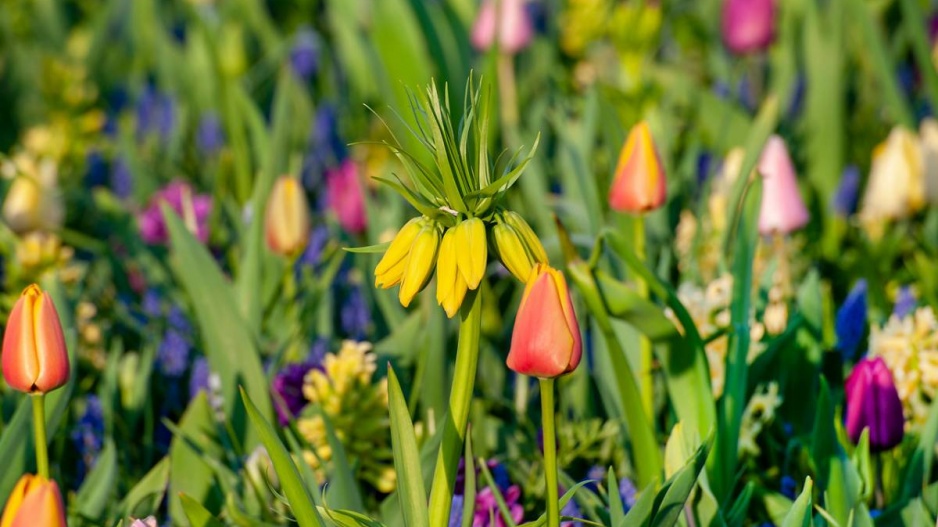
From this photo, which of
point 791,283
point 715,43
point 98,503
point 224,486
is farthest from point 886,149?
point 98,503

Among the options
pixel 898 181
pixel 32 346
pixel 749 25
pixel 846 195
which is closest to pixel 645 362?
pixel 32 346

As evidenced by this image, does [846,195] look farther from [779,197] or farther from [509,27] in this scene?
[509,27]

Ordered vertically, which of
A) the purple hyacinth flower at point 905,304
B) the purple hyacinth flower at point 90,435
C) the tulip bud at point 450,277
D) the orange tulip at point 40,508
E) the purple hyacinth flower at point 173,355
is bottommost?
the purple hyacinth flower at point 90,435

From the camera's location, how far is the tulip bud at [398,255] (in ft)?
2.39

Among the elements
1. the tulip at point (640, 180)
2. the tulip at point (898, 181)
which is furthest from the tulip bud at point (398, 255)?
the tulip at point (898, 181)

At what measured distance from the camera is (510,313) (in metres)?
1.57

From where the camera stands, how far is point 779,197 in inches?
60.5

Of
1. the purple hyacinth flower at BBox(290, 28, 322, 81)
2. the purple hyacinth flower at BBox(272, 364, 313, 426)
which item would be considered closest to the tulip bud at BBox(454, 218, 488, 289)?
the purple hyacinth flower at BBox(272, 364, 313, 426)

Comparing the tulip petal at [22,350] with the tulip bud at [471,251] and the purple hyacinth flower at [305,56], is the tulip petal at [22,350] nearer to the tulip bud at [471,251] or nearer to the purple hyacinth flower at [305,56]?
the tulip bud at [471,251]

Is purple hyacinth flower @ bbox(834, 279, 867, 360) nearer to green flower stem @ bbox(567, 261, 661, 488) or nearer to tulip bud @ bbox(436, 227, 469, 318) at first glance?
green flower stem @ bbox(567, 261, 661, 488)

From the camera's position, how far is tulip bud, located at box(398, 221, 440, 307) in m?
0.71

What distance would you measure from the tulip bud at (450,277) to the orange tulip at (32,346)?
0.96ft

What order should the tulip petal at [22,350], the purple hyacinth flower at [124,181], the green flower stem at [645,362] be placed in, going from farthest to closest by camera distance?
the purple hyacinth flower at [124,181] → the green flower stem at [645,362] → the tulip petal at [22,350]

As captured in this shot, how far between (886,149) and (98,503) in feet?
4.11
